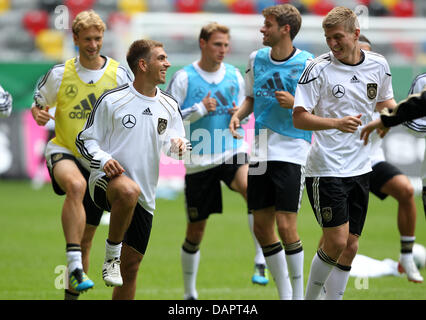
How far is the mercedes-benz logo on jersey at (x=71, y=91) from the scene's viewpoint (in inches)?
281

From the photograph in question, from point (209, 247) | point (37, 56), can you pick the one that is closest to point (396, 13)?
point (37, 56)

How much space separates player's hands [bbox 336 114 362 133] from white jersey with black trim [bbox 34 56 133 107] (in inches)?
90.6

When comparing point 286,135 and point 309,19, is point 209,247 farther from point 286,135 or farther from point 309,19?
point 309,19

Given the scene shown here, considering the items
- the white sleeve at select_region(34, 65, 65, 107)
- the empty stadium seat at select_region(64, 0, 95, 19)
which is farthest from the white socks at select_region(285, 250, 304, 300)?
the empty stadium seat at select_region(64, 0, 95, 19)

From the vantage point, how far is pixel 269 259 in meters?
7.22

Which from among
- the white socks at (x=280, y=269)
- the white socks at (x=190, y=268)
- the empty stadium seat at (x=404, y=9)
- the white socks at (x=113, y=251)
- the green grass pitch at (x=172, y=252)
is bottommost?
the green grass pitch at (x=172, y=252)

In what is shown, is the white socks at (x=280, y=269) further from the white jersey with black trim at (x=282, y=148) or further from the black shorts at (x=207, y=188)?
the black shorts at (x=207, y=188)

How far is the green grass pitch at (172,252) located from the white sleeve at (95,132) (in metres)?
2.38

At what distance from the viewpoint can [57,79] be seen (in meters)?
7.19

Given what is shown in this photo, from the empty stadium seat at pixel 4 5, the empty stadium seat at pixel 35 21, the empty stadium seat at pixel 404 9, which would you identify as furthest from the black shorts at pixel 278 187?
the empty stadium seat at pixel 4 5

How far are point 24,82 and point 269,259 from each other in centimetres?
1044

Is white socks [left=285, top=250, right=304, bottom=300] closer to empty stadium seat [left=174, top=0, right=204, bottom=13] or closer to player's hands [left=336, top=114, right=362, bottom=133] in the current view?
player's hands [left=336, top=114, right=362, bottom=133]

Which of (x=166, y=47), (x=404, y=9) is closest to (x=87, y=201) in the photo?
(x=166, y=47)

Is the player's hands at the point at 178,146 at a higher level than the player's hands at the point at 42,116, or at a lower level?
lower
